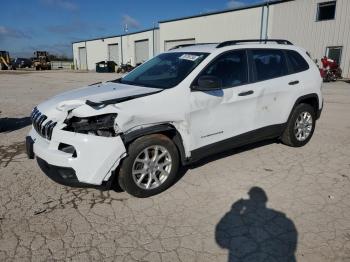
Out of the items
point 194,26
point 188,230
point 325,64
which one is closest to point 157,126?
point 188,230

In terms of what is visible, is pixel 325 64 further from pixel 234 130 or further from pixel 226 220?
pixel 226 220

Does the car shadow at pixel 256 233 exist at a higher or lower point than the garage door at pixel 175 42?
lower

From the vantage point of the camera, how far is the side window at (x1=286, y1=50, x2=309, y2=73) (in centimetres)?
530

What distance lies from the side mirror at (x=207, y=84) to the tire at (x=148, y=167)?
756 millimetres

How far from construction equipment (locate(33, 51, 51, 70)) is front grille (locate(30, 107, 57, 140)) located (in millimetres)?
51252

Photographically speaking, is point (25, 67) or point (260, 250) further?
point (25, 67)

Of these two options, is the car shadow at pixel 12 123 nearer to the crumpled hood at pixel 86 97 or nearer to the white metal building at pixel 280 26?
the crumpled hood at pixel 86 97

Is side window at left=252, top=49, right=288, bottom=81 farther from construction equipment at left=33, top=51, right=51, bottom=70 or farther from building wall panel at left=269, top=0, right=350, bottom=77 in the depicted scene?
construction equipment at left=33, top=51, right=51, bottom=70

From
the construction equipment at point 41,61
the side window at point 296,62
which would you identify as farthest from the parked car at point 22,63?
the side window at point 296,62

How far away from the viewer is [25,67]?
181 feet

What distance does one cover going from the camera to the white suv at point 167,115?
3359 millimetres

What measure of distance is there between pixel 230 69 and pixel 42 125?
2.58m

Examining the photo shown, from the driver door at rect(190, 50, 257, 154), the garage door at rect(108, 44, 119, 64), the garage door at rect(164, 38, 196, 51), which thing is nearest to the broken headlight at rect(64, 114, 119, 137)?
the driver door at rect(190, 50, 257, 154)

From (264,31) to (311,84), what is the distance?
2205 centimetres
